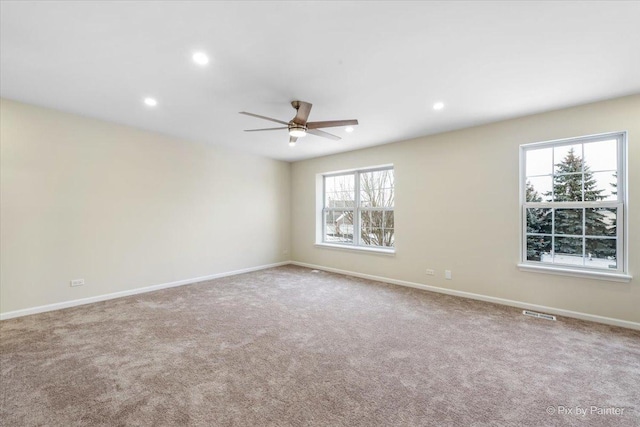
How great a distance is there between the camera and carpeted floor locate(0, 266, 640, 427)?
172cm

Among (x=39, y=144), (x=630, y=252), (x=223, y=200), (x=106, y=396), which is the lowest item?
(x=106, y=396)

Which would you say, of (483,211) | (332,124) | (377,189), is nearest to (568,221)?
(483,211)

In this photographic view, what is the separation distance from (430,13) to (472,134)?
2.71m

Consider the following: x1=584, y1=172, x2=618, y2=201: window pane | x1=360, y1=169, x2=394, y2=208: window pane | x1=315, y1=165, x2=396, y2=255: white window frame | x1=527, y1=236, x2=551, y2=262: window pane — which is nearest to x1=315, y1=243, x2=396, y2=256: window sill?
x1=315, y1=165, x2=396, y2=255: white window frame

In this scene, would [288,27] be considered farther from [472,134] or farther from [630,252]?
[630,252]

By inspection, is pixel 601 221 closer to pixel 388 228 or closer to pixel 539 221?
pixel 539 221

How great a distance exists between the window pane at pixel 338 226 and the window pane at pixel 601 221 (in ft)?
11.9

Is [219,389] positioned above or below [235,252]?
below

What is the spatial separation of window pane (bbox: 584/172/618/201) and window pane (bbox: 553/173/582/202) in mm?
63

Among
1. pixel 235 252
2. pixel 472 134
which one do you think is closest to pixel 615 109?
pixel 472 134

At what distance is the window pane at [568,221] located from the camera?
3.39 meters

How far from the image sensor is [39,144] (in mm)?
3438

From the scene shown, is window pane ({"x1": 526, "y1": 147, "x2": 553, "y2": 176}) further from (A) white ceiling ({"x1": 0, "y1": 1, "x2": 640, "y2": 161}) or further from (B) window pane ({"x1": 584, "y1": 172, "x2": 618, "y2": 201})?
(A) white ceiling ({"x1": 0, "y1": 1, "x2": 640, "y2": 161})

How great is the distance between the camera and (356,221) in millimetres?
5742
